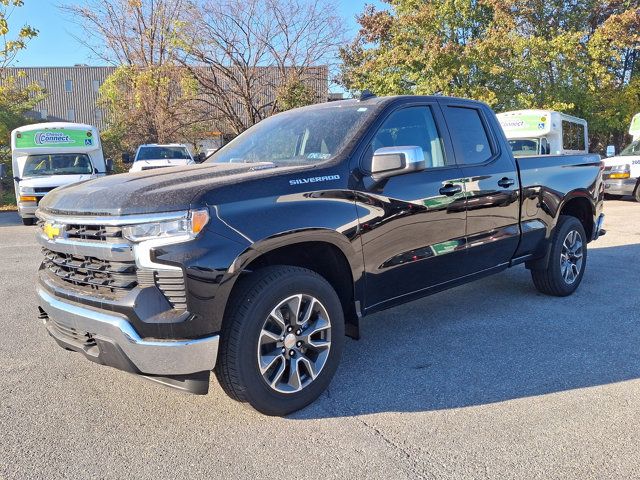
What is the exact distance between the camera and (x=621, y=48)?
23562 mm

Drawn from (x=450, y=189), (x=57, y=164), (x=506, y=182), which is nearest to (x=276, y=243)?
(x=450, y=189)

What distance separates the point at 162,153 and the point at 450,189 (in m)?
14.5

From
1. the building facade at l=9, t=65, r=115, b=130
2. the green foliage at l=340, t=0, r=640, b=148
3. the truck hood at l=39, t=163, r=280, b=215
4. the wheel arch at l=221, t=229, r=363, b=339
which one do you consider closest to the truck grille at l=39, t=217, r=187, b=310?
the truck hood at l=39, t=163, r=280, b=215

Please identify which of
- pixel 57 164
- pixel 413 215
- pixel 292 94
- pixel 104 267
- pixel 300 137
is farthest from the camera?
pixel 292 94

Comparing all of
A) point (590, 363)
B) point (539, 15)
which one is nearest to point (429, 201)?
point (590, 363)

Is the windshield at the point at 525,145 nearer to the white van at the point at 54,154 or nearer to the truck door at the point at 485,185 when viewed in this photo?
the white van at the point at 54,154

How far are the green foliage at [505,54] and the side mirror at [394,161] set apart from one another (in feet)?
60.3

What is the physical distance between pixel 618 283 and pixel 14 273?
298 inches

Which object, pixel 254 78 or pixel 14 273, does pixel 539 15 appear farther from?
pixel 14 273

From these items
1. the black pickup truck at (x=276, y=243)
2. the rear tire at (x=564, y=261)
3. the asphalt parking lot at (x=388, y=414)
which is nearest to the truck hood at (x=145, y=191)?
the black pickup truck at (x=276, y=243)

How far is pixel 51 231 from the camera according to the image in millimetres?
3283

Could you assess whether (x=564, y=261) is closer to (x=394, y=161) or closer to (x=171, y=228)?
(x=394, y=161)

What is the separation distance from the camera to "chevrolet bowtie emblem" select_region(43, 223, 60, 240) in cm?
323

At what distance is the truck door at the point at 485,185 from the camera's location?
450cm
